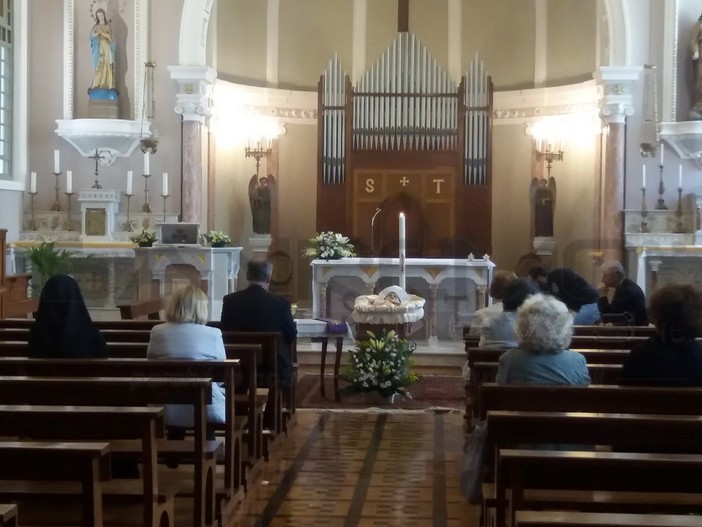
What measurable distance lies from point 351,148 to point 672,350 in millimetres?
10384

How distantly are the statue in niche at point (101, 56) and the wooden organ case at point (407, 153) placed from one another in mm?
3296

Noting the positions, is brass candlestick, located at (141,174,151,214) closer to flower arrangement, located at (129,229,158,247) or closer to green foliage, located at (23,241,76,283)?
flower arrangement, located at (129,229,158,247)

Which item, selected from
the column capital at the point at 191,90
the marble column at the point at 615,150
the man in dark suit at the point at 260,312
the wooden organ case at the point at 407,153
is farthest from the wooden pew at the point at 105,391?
the wooden organ case at the point at 407,153

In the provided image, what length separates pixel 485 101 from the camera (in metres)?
14.1

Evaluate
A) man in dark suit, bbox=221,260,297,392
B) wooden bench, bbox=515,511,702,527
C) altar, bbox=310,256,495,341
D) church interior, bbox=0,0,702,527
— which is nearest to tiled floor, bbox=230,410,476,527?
church interior, bbox=0,0,702,527

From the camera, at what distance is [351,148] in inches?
559

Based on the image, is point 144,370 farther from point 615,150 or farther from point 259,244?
point 259,244

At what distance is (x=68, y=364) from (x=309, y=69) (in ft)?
36.6

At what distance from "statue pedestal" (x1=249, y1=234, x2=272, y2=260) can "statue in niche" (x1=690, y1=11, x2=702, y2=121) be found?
6.00 meters

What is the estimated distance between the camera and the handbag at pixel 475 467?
3908mm

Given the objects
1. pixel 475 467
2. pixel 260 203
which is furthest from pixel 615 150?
pixel 475 467

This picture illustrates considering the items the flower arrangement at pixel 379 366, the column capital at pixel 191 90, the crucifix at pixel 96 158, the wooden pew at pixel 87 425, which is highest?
the column capital at pixel 191 90

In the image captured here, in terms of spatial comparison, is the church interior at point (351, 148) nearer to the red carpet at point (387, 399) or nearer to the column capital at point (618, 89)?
the column capital at point (618, 89)

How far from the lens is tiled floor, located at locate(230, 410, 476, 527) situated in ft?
15.8
